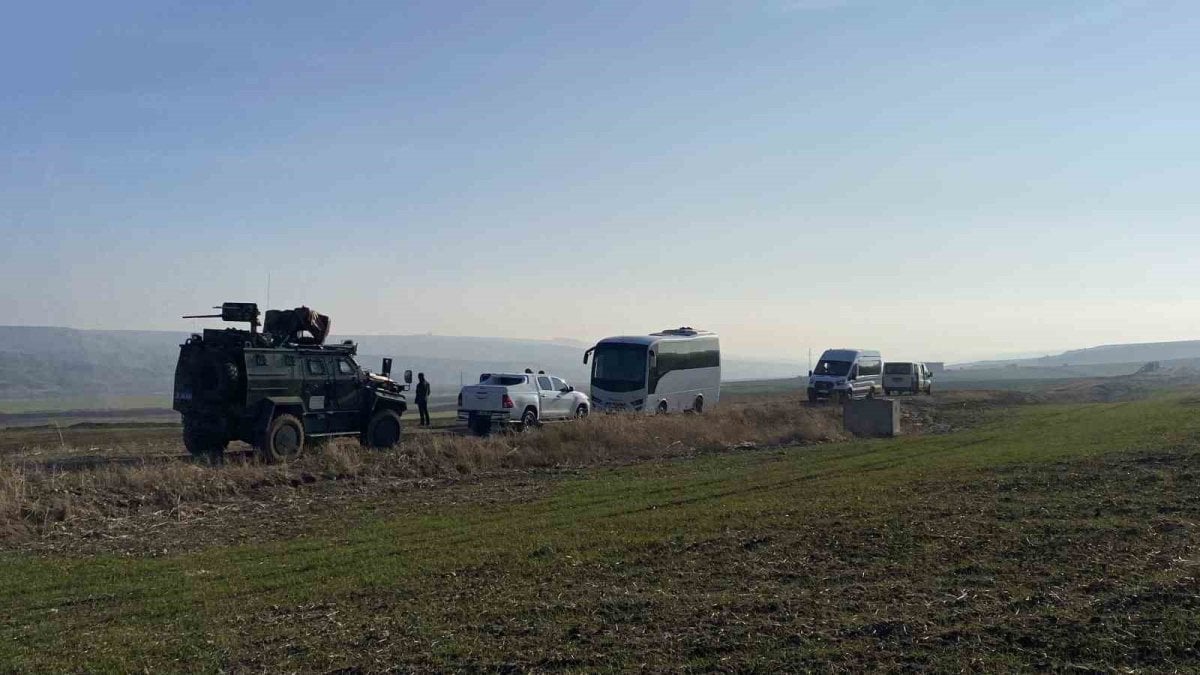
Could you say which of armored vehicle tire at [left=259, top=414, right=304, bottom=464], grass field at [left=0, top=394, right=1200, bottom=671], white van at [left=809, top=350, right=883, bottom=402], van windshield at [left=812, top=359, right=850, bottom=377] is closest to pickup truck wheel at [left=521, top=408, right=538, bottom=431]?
armored vehicle tire at [left=259, top=414, right=304, bottom=464]

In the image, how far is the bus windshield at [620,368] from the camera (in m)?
A: 39.2

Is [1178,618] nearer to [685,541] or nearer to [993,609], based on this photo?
[993,609]

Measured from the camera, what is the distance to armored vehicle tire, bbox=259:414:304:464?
74.5 feet

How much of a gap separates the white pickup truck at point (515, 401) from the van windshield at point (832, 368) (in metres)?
20.4

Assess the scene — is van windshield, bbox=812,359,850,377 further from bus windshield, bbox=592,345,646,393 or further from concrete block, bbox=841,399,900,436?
bus windshield, bbox=592,345,646,393

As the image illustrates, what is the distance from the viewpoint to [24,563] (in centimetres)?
1352

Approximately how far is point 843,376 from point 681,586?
42510 mm

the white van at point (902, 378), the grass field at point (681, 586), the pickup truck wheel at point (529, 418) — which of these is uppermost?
the white van at point (902, 378)

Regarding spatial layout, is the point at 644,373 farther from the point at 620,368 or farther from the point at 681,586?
the point at 681,586

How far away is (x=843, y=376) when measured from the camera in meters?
50.8

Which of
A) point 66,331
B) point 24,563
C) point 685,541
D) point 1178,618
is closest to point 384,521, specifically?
point 24,563

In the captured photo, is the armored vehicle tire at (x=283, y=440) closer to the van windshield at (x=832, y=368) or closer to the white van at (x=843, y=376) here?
the white van at (x=843, y=376)

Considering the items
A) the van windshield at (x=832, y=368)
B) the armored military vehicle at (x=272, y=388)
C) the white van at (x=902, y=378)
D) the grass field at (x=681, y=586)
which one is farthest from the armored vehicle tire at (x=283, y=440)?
the white van at (x=902, y=378)

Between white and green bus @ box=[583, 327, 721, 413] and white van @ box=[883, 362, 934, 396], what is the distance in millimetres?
21777
